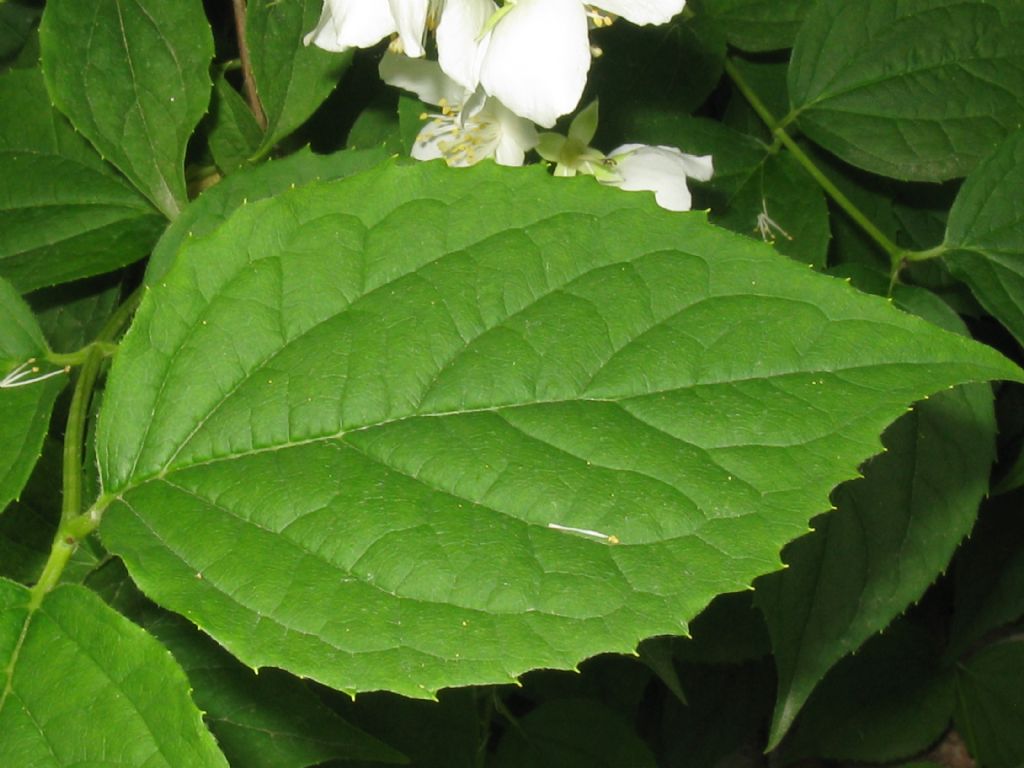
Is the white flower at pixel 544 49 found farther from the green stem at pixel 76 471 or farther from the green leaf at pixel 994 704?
the green leaf at pixel 994 704

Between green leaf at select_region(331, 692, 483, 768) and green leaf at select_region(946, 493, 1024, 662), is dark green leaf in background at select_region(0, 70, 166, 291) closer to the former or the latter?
green leaf at select_region(331, 692, 483, 768)

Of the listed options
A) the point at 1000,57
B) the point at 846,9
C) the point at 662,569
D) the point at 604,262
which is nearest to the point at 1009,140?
the point at 1000,57

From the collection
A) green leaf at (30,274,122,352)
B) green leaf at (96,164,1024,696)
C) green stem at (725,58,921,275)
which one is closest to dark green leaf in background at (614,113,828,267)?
green stem at (725,58,921,275)

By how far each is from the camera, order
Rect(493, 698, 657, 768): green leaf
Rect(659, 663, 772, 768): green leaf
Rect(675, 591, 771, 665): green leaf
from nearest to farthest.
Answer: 1. Rect(675, 591, 771, 665): green leaf
2. Rect(493, 698, 657, 768): green leaf
3. Rect(659, 663, 772, 768): green leaf

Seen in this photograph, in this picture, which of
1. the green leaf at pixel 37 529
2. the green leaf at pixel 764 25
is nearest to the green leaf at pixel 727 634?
the green leaf at pixel 764 25

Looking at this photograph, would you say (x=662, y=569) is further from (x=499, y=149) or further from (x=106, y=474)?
(x=499, y=149)

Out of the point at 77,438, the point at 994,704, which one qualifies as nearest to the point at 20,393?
the point at 77,438
